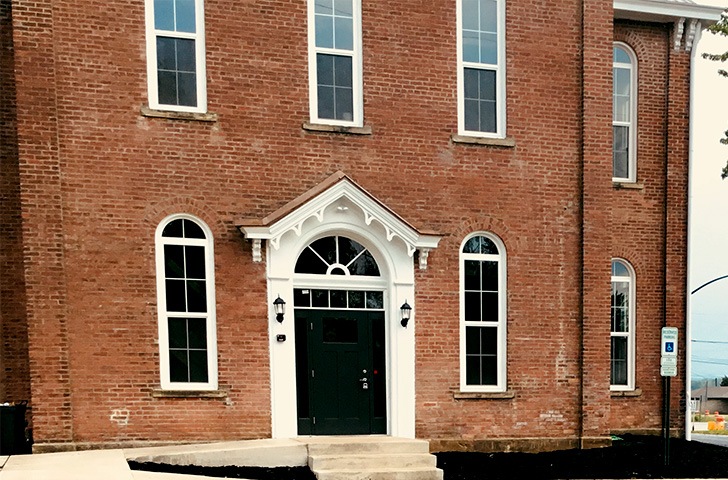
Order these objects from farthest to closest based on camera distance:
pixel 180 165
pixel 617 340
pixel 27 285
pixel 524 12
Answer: pixel 617 340 → pixel 524 12 → pixel 180 165 → pixel 27 285

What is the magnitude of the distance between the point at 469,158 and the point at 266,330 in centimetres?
461

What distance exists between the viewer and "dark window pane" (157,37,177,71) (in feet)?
36.6

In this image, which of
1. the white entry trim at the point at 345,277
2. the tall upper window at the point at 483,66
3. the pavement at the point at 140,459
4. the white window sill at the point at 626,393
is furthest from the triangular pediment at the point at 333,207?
the white window sill at the point at 626,393

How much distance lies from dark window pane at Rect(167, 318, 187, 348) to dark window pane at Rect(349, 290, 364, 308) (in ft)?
8.94

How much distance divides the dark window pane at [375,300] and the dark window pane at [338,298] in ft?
1.44

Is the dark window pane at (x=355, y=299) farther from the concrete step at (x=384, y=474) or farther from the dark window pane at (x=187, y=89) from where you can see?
the dark window pane at (x=187, y=89)

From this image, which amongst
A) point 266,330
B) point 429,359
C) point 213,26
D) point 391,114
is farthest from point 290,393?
point 213,26

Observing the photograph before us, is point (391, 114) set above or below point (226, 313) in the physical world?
above

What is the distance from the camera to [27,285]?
10305mm

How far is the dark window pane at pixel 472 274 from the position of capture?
41.2 feet

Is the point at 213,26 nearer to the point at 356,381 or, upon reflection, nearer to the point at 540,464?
the point at 356,381

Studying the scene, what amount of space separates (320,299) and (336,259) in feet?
2.39


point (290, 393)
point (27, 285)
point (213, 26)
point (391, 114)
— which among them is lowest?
point (290, 393)

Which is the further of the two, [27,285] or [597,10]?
[597,10]
